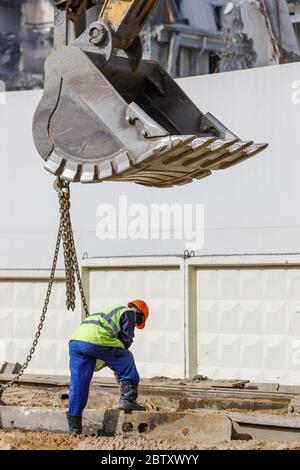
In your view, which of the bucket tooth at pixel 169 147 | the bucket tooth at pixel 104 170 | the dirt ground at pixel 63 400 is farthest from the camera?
the dirt ground at pixel 63 400

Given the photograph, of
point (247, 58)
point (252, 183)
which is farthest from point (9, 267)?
point (247, 58)

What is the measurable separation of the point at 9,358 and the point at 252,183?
445cm

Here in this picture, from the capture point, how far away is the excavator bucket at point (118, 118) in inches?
342

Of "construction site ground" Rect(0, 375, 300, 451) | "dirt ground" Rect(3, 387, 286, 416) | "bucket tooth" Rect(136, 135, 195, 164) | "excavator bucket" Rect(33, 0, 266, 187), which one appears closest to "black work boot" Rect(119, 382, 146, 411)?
"construction site ground" Rect(0, 375, 300, 451)

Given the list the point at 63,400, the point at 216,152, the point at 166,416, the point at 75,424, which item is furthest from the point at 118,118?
the point at 63,400

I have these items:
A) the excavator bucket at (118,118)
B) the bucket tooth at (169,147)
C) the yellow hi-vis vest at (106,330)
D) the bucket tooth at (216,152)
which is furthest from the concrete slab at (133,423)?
the bucket tooth at (169,147)

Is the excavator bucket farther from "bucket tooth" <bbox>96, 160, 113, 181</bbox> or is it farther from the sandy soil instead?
the sandy soil

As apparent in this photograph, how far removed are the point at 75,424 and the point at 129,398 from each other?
56 cm

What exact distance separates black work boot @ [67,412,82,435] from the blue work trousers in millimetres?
37

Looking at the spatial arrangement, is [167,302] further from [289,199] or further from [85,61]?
[85,61]

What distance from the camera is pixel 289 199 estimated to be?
1359 centimetres

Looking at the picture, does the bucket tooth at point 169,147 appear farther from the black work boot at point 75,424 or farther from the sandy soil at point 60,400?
the sandy soil at point 60,400

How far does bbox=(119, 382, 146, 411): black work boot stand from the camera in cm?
1019

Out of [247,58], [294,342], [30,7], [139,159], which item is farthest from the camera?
[30,7]
